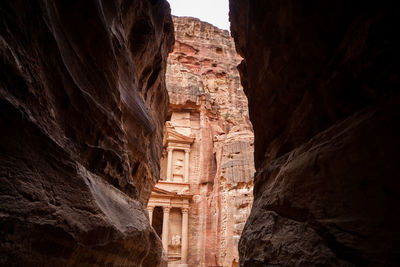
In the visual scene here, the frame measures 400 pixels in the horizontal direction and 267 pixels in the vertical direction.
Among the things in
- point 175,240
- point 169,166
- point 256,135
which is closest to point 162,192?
point 169,166

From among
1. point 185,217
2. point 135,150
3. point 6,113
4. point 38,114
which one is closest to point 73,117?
point 38,114

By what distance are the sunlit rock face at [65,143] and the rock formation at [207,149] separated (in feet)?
55.5

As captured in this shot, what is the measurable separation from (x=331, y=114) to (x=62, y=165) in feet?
8.66

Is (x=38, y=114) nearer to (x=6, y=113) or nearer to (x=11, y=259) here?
(x=6, y=113)

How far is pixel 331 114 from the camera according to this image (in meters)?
2.95

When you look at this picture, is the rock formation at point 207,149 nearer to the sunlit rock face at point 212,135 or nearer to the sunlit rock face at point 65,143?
the sunlit rock face at point 212,135

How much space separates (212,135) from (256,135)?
23.7 metres

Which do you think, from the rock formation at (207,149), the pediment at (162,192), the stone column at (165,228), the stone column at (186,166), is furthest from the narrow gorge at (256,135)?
the stone column at (186,166)

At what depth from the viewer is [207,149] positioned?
91.8ft

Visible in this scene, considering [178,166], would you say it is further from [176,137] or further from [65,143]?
[65,143]

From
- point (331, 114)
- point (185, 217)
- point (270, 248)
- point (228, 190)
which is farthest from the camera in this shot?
point (185, 217)

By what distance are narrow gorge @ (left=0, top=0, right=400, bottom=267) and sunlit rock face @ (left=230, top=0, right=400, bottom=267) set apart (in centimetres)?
1

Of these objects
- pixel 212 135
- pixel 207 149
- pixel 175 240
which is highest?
pixel 212 135

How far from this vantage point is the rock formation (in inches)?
856
